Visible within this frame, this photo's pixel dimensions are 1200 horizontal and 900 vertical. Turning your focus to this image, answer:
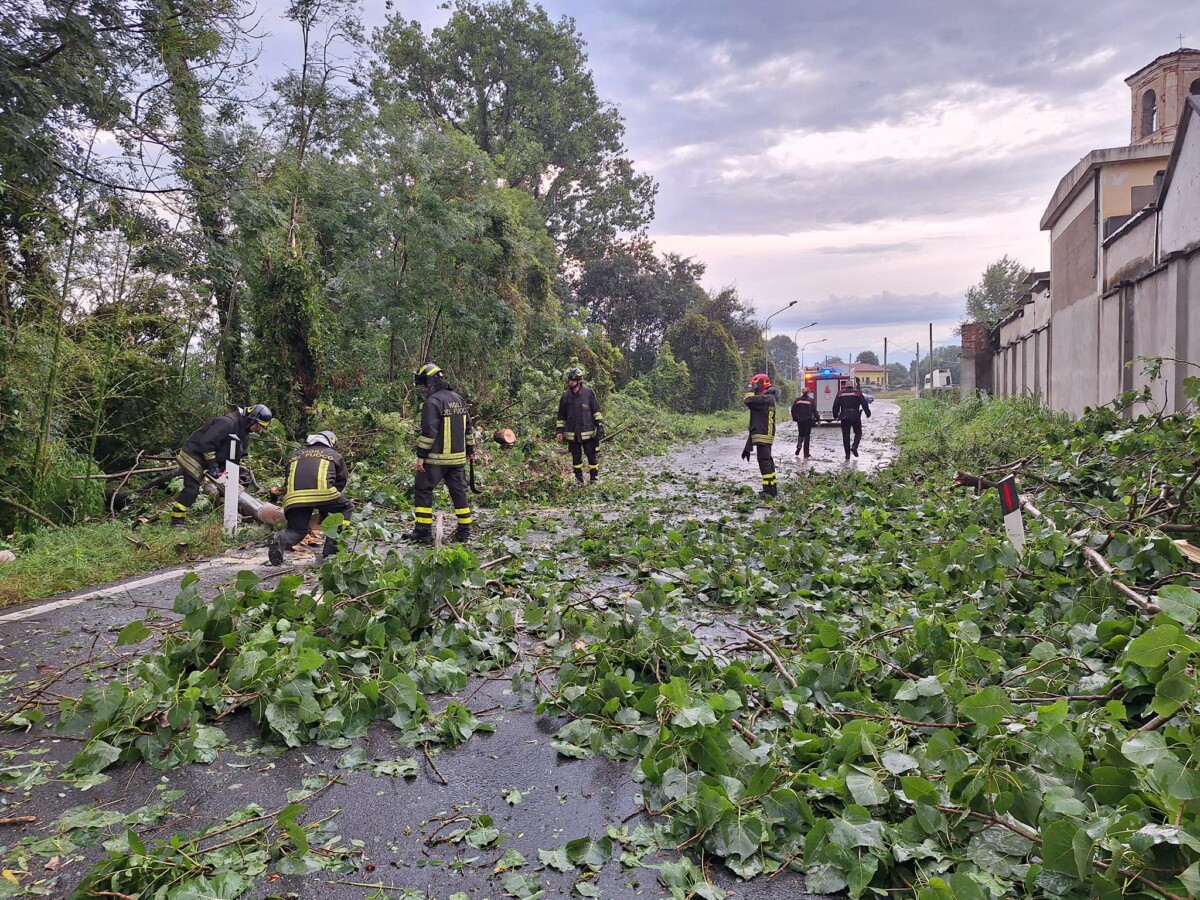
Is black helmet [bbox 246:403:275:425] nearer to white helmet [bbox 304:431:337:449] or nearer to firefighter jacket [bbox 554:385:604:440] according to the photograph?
white helmet [bbox 304:431:337:449]

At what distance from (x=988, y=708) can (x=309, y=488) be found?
6.07 m

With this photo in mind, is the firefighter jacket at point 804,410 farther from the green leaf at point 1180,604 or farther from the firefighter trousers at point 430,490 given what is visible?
the green leaf at point 1180,604

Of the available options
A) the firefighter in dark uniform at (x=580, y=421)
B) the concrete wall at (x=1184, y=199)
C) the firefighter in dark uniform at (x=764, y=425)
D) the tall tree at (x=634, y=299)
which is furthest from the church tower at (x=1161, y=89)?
the firefighter in dark uniform at (x=580, y=421)

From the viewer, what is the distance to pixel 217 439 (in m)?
8.62

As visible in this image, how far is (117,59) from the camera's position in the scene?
30.7 ft

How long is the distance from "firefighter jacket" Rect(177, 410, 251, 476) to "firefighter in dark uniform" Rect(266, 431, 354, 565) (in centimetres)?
180

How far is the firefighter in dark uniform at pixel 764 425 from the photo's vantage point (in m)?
11.4

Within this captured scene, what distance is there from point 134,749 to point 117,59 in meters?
9.59

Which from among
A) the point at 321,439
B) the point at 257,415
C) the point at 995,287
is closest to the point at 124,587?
the point at 321,439

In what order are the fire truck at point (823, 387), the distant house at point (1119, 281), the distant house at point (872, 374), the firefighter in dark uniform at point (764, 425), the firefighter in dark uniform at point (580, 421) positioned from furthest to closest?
the distant house at point (872, 374) → the fire truck at point (823, 387) → the firefighter in dark uniform at point (580, 421) → the firefighter in dark uniform at point (764, 425) → the distant house at point (1119, 281)

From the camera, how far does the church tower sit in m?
38.9

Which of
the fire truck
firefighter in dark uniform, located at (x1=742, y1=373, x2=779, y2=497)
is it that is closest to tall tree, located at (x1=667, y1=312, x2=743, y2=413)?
the fire truck

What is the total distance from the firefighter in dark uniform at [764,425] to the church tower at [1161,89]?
38583 millimetres

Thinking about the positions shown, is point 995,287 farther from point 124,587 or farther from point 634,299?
point 124,587
